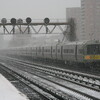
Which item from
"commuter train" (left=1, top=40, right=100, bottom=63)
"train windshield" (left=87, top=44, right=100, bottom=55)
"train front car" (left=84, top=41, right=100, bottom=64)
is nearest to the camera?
"train front car" (left=84, top=41, right=100, bottom=64)

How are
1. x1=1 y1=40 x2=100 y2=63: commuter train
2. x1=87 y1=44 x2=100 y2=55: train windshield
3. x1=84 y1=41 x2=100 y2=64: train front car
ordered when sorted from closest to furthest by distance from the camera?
x1=84 y1=41 x2=100 y2=64: train front car
x1=1 y1=40 x2=100 y2=63: commuter train
x1=87 y1=44 x2=100 y2=55: train windshield

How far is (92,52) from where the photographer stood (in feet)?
114

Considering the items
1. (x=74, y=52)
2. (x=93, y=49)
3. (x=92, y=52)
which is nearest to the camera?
(x=92, y=52)

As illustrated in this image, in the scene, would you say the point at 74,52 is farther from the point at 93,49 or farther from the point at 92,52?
the point at 92,52

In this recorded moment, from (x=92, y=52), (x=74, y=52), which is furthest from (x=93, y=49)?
(x=74, y=52)

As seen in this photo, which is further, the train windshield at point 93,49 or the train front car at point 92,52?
the train windshield at point 93,49

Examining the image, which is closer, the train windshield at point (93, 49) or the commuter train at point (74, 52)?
the commuter train at point (74, 52)

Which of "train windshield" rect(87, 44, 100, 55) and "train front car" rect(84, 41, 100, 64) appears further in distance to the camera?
"train windshield" rect(87, 44, 100, 55)

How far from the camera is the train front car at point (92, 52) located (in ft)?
112

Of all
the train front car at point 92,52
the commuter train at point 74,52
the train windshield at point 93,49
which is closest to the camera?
the train front car at point 92,52

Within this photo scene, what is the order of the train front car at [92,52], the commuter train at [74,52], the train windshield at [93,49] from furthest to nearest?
the train windshield at [93,49] → the commuter train at [74,52] → the train front car at [92,52]

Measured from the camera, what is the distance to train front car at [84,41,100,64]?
3404cm

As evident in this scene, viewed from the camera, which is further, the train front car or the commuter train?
the commuter train

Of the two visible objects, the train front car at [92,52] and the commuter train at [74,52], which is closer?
the train front car at [92,52]
